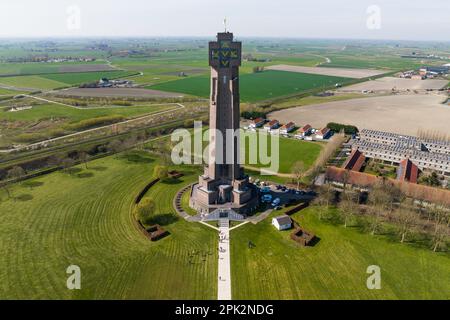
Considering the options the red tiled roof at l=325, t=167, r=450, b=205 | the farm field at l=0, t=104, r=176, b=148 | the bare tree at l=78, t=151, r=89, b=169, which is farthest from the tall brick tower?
the farm field at l=0, t=104, r=176, b=148

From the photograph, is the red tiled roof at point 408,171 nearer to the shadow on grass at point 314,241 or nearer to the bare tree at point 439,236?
the bare tree at point 439,236

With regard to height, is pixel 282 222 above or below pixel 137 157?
below

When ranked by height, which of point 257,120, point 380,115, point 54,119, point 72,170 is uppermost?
point 380,115

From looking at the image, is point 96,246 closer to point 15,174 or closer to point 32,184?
point 32,184

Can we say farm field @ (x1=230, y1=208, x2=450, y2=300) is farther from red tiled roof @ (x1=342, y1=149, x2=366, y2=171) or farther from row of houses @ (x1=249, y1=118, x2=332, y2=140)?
row of houses @ (x1=249, y1=118, x2=332, y2=140)

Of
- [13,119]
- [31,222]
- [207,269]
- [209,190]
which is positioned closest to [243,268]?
[207,269]

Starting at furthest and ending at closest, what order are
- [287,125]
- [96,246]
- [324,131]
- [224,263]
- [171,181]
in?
[287,125] < [324,131] < [171,181] < [96,246] < [224,263]

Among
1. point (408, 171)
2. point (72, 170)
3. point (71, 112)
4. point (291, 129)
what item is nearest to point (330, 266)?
point (408, 171)
